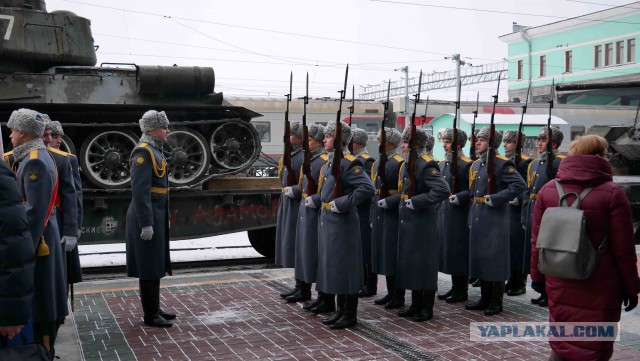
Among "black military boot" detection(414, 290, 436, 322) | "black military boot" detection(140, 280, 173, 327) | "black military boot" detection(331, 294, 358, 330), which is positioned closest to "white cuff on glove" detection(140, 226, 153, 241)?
"black military boot" detection(140, 280, 173, 327)

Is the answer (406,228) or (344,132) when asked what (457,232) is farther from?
(344,132)

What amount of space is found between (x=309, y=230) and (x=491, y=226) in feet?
6.15

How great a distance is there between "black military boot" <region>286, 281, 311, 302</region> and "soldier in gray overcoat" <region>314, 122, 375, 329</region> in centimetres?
94

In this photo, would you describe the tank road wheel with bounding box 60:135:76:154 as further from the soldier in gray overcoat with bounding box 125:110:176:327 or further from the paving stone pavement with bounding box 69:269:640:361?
the soldier in gray overcoat with bounding box 125:110:176:327

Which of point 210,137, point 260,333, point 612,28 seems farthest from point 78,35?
point 612,28

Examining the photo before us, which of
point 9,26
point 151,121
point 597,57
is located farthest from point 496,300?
point 597,57

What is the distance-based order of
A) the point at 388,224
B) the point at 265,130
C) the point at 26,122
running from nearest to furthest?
1. the point at 26,122
2. the point at 388,224
3. the point at 265,130

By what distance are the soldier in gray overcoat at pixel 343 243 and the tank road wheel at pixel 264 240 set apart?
5005mm

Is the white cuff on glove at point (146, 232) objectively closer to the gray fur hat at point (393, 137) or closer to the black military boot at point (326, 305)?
the black military boot at point (326, 305)

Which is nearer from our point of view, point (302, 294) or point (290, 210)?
point (302, 294)

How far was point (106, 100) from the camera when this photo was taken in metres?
11.0

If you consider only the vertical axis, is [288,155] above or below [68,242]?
above

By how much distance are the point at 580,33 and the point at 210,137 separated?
111ft

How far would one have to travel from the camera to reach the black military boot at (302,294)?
7996 mm
